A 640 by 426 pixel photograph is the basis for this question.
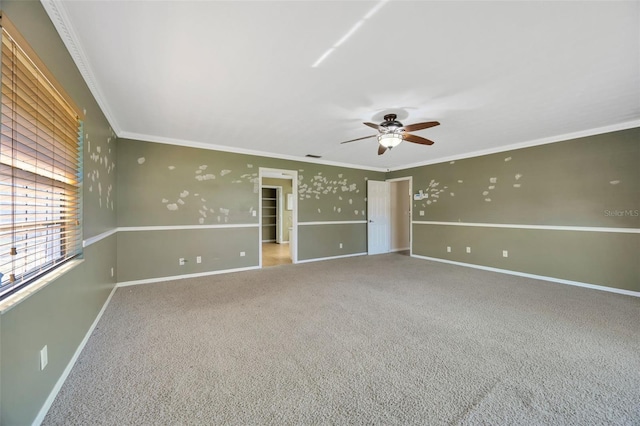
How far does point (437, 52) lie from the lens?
2.03m

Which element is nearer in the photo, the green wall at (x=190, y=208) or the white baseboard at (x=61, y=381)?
the white baseboard at (x=61, y=381)

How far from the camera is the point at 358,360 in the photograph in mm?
2076

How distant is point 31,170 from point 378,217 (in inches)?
258

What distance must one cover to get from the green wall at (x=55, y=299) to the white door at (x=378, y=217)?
554 cm

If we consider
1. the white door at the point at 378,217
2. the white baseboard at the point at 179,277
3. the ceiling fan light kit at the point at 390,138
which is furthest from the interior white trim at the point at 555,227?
the white baseboard at the point at 179,277

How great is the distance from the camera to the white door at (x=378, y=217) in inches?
274

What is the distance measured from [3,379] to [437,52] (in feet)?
10.5

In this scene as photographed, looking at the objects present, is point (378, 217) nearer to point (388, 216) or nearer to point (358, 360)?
point (388, 216)

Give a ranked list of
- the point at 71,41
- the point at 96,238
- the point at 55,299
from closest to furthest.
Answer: the point at 55,299 → the point at 71,41 → the point at 96,238

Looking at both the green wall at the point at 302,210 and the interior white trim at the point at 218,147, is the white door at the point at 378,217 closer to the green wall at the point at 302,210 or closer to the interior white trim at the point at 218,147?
the interior white trim at the point at 218,147

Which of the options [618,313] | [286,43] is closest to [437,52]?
[286,43]

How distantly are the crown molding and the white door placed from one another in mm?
5663

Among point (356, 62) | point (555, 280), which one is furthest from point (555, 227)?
point (356, 62)

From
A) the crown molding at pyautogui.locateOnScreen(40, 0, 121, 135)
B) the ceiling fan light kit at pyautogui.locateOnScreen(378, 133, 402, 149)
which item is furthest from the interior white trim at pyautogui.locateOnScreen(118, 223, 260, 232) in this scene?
the ceiling fan light kit at pyautogui.locateOnScreen(378, 133, 402, 149)
